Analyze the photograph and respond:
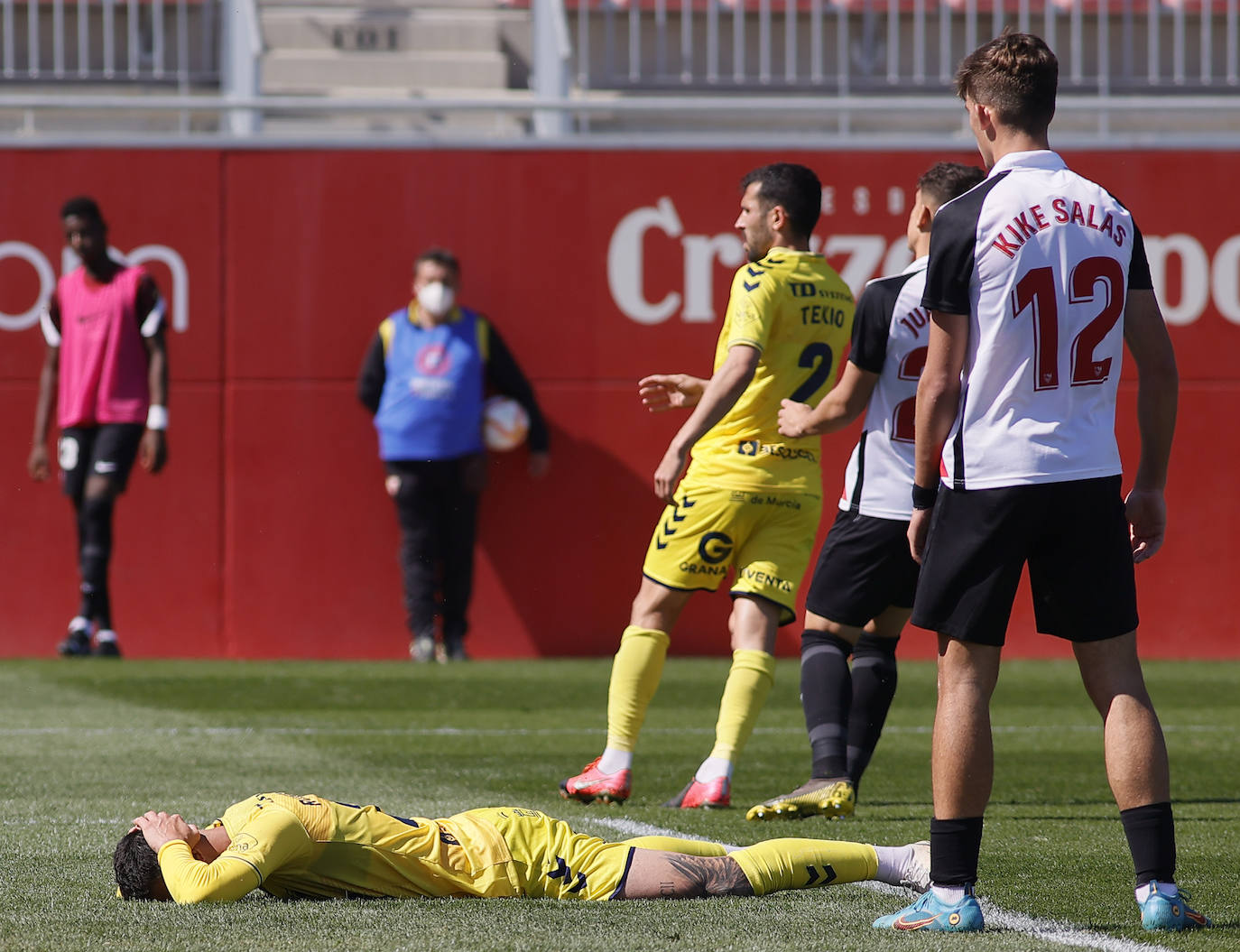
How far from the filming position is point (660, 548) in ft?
19.7

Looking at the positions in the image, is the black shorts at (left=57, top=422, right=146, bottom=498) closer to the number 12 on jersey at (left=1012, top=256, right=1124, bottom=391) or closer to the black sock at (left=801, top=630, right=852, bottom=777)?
the black sock at (left=801, top=630, right=852, bottom=777)

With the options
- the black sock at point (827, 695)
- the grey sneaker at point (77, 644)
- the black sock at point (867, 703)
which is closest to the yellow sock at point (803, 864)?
the black sock at point (827, 695)

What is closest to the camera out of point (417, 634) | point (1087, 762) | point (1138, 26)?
point (1087, 762)

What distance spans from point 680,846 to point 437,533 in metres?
6.81

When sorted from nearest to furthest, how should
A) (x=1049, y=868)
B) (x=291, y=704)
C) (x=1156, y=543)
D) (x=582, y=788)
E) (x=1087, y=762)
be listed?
(x=1156, y=543)
(x=1049, y=868)
(x=582, y=788)
(x=1087, y=762)
(x=291, y=704)

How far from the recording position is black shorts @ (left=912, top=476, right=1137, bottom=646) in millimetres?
3740

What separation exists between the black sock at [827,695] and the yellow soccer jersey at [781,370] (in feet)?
1.86

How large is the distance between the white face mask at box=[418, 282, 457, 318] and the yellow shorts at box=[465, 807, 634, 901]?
6.88 m

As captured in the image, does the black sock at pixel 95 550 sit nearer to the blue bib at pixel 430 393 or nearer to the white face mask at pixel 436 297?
the blue bib at pixel 430 393

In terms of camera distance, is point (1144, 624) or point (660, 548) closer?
point (660, 548)

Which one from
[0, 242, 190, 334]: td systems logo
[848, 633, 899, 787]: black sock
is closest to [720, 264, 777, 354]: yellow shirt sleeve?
[848, 633, 899, 787]: black sock

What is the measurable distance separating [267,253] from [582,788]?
6397 mm

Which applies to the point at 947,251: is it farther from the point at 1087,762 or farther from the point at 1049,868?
the point at 1087,762

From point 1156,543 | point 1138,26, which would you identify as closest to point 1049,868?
point 1156,543
